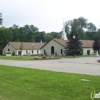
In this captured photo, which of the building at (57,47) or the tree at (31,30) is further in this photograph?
the tree at (31,30)

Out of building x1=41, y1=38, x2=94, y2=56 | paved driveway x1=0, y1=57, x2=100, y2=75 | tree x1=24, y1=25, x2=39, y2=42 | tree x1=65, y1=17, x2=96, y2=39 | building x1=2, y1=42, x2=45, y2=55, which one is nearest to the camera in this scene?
paved driveway x1=0, y1=57, x2=100, y2=75

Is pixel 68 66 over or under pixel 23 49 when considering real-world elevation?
under

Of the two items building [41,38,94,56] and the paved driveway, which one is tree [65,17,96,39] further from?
the paved driveway

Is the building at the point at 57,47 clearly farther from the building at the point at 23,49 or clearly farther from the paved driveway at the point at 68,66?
the paved driveway at the point at 68,66

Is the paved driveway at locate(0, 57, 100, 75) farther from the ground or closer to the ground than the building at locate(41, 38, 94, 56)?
closer to the ground

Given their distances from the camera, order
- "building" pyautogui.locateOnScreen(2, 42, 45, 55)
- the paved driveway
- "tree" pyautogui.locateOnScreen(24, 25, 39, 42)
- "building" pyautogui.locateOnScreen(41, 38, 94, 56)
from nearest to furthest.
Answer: the paved driveway → "building" pyautogui.locateOnScreen(41, 38, 94, 56) → "building" pyautogui.locateOnScreen(2, 42, 45, 55) → "tree" pyautogui.locateOnScreen(24, 25, 39, 42)

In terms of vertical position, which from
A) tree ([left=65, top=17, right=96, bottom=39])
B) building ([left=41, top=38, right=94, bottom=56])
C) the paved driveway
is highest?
tree ([left=65, top=17, right=96, bottom=39])

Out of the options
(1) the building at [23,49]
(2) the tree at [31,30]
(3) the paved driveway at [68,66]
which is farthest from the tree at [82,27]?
(3) the paved driveway at [68,66]

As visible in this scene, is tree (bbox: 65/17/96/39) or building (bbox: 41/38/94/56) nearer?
building (bbox: 41/38/94/56)

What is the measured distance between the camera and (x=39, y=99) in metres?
5.92

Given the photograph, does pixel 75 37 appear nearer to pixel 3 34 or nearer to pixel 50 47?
pixel 50 47

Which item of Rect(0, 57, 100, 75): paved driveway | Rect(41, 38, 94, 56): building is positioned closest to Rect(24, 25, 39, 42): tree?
Rect(41, 38, 94, 56): building

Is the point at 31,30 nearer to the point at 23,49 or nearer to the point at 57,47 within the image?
the point at 23,49

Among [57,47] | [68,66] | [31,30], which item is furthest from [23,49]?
[68,66]
